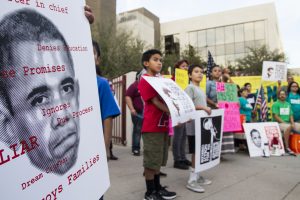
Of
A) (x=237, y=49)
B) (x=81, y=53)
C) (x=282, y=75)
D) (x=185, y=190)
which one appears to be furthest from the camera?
(x=237, y=49)

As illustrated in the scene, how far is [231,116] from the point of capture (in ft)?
19.6

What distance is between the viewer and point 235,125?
19.6 ft

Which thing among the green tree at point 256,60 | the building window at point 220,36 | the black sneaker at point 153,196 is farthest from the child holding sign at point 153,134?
the building window at point 220,36

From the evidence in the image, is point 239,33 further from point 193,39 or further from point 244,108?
point 244,108

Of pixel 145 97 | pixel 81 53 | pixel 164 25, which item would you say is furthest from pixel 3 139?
pixel 164 25

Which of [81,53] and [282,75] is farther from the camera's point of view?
[282,75]

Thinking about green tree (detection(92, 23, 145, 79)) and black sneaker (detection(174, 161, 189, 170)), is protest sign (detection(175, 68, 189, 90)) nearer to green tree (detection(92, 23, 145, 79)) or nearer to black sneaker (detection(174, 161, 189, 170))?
black sneaker (detection(174, 161, 189, 170))

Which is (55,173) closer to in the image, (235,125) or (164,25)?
(235,125)

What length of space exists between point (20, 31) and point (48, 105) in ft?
0.88

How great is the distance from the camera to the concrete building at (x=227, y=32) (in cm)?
3619

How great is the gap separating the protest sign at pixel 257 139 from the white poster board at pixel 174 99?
369 cm

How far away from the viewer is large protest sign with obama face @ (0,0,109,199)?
37.1 inches

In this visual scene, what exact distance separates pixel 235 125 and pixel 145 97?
328cm

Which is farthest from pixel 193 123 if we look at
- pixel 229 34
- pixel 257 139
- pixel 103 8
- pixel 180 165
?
pixel 229 34
